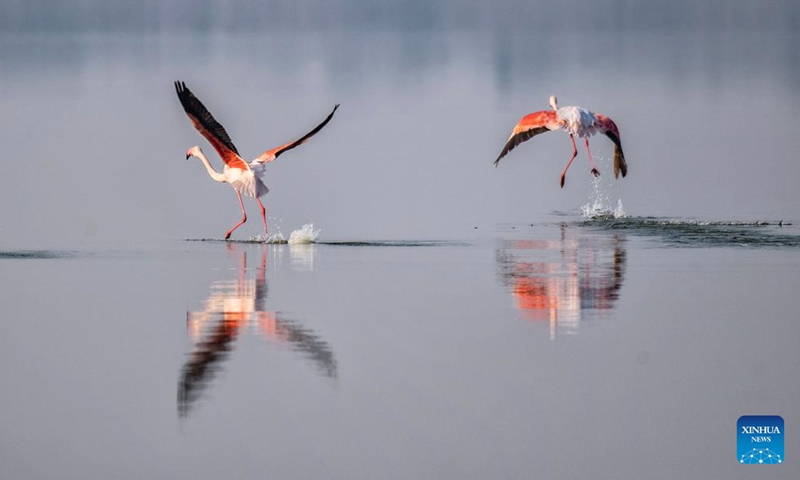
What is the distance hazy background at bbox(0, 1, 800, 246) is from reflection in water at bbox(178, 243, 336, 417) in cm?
456

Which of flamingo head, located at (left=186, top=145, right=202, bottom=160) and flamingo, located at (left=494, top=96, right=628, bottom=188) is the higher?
flamingo, located at (left=494, top=96, right=628, bottom=188)

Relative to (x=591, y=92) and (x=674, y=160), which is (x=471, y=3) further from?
(x=674, y=160)

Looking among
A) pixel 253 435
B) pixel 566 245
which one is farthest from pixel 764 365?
pixel 566 245

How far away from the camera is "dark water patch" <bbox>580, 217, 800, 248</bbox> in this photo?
1836 cm

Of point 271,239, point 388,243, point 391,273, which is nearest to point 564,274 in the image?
point 391,273

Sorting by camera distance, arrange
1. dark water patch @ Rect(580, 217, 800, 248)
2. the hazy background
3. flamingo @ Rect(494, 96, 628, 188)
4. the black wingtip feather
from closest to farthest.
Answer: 1. dark water patch @ Rect(580, 217, 800, 248)
2. the black wingtip feather
3. the hazy background
4. flamingo @ Rect(494, 96, 628, 188)

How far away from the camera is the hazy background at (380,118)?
21750 millimetres

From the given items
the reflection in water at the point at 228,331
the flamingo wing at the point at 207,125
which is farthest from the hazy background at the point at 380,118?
the reflection in water at the point at 228,331

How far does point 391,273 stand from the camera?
624 inches

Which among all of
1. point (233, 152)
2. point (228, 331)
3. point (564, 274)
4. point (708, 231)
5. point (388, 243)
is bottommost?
point (228, 331)

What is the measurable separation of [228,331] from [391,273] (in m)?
3.56

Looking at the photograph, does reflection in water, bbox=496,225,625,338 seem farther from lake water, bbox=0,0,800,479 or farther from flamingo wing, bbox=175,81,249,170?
flamingo wing, bbox=175,81,249,170

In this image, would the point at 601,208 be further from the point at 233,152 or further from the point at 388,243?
the point at 233,152

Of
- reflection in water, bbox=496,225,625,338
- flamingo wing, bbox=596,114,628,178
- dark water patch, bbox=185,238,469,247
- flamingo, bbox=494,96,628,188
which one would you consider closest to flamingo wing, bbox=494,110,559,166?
flamingo, bbox=494,96,628,188
